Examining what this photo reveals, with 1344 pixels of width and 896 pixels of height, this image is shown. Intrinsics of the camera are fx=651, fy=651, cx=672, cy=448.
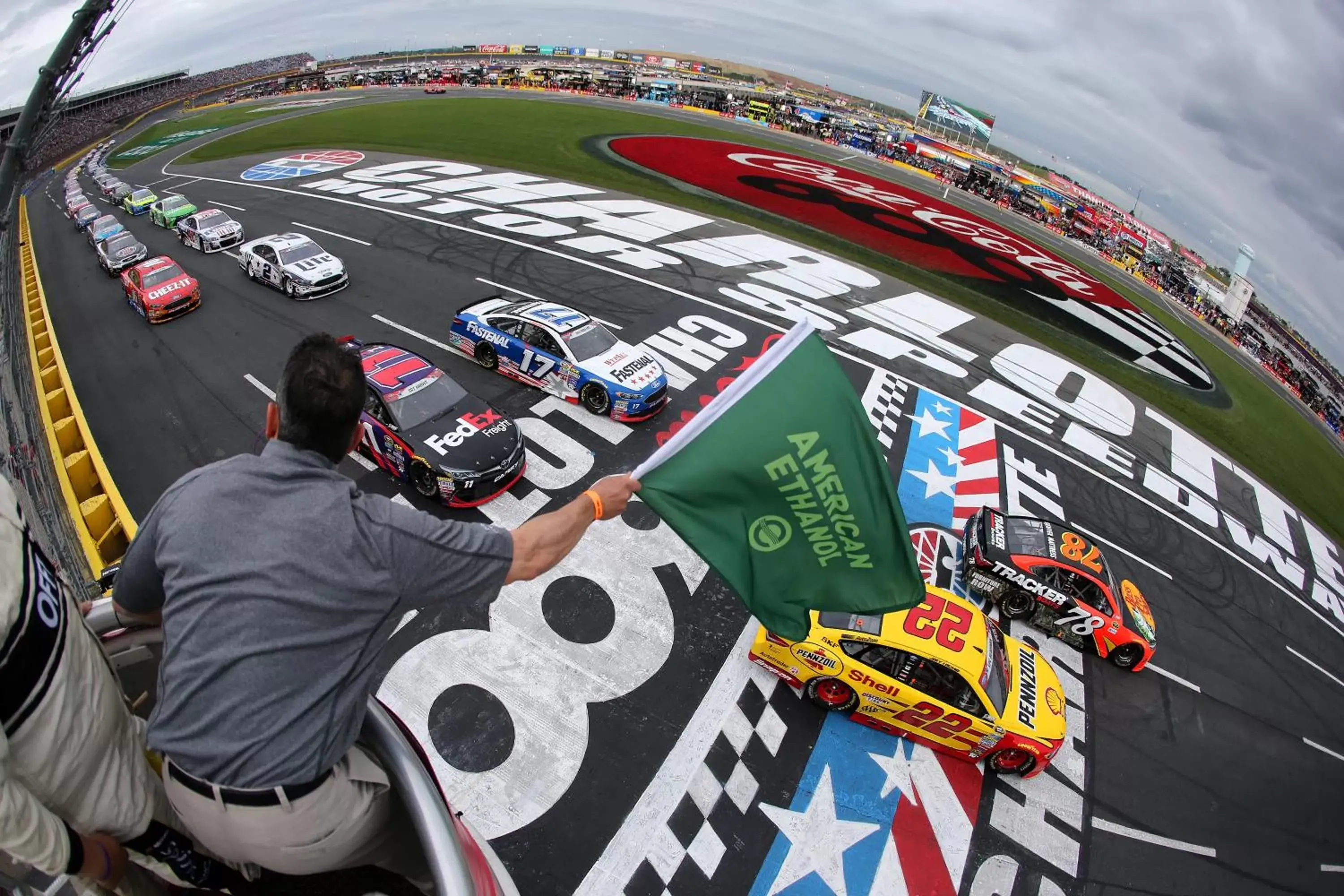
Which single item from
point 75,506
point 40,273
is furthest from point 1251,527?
point 40,273

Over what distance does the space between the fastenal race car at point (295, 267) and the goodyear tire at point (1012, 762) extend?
18132mm

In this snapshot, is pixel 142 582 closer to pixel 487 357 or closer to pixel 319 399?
pixel 319 399

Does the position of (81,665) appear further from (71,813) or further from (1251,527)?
(1251,527)

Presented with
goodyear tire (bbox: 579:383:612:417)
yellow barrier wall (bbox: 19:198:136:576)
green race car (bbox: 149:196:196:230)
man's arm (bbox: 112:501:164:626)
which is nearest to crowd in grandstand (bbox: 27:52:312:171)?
green race car (bbox: 149:196:196:230)

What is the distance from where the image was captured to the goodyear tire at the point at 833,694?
322 inches

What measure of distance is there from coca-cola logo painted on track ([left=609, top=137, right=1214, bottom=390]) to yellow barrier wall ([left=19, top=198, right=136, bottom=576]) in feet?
79.7

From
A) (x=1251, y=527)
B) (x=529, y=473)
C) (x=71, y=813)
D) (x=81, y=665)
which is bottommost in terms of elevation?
(x=1251, y=527)

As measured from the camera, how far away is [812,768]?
7.79 metres

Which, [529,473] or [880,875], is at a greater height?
[529,473]

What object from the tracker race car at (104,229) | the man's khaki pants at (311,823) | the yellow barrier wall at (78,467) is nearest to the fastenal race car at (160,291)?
the yellow barrier wall at (78,467)

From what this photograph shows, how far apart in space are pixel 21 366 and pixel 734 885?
49.2ft

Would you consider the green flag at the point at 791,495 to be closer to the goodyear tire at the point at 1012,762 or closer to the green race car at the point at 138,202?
the goodyear tire at the point at 1012,762

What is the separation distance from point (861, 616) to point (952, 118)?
65.2 meters

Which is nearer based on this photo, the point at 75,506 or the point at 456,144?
the point at 75,506
